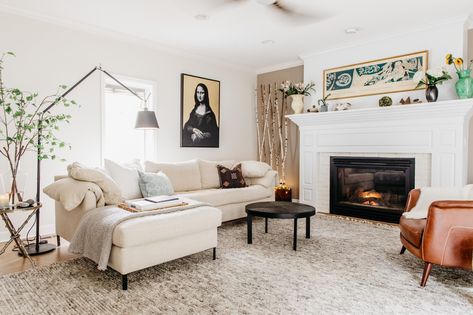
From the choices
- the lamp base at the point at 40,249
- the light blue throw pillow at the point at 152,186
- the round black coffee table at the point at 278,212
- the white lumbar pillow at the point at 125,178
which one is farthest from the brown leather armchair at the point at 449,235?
the lamp base at the point at 40,249

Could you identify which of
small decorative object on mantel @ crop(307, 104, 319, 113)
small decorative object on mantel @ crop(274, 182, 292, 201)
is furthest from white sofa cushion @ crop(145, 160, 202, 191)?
small decorative object on mantel @ crop(307, 104, 319, 113)

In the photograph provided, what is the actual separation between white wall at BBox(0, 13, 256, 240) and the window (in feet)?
0.40

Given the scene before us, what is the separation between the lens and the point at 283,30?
14.3ft

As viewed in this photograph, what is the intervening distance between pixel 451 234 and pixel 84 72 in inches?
169

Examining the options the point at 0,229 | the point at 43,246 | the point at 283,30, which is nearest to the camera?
the point at 43,246

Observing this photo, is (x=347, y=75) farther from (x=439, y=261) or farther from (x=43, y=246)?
(x=43, y=246)

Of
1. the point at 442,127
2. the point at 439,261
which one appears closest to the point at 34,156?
the point at 439,261

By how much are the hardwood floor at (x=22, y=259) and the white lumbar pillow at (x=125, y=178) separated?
2.73 ft

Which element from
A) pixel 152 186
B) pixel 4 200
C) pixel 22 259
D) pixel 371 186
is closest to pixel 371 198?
pixel 371 186

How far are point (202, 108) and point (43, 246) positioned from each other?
10.3 feet

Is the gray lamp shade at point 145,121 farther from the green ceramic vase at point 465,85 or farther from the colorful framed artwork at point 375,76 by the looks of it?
the green ceramic vase at point 465,85

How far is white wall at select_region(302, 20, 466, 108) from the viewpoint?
4090 mm

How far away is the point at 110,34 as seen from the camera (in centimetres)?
440

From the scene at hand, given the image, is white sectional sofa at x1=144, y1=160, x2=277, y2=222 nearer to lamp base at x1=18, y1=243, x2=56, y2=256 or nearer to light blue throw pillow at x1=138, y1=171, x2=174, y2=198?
light blue throw pillow at x1=138, y1=171, x2=174, y2=198
